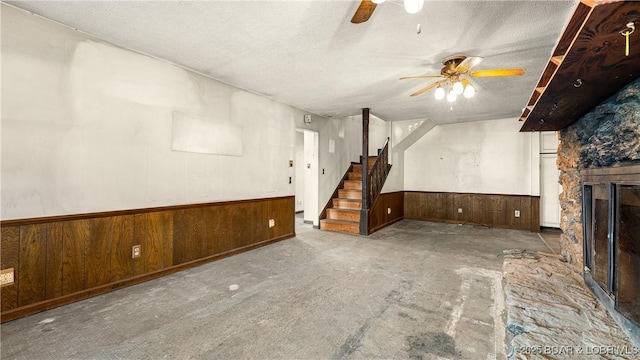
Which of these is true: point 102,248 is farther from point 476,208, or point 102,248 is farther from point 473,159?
point 473,159

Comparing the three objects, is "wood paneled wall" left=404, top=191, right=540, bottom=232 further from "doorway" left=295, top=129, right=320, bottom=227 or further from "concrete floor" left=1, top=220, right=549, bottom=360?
"concrete floor" left=1, top=220, right=549, bottom=360

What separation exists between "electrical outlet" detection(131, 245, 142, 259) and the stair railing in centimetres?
399

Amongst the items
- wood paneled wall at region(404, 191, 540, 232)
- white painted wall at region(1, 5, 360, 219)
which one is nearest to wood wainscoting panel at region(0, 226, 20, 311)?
white painted wall at region(1, 5, 360, 219)

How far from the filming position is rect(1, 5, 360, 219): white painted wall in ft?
7.18

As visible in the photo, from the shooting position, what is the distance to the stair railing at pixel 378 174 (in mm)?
5684

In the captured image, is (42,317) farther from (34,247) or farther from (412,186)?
(412,186)

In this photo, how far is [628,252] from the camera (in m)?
1.83

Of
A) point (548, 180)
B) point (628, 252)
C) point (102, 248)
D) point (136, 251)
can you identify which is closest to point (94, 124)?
point (102, 248)

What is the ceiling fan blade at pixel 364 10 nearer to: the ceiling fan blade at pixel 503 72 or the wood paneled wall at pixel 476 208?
the ceiling fan blade at pixel 503 72

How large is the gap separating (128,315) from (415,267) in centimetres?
307

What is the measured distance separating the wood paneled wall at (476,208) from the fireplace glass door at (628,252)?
15.0ft

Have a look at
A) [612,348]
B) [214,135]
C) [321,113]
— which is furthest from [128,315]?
[321,113]

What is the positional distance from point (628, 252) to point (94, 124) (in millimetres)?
4470

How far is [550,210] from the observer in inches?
231
